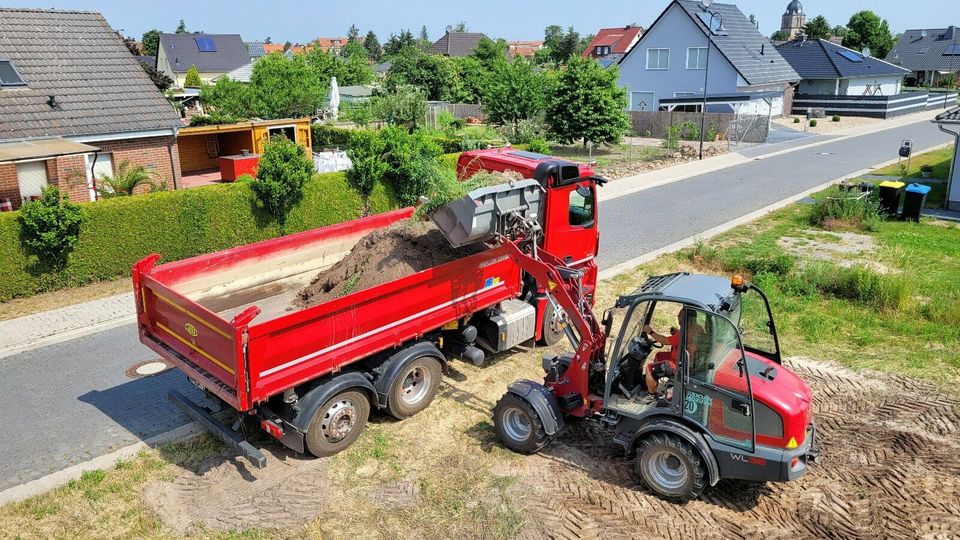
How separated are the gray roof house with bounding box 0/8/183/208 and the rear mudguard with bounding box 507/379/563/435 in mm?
12915

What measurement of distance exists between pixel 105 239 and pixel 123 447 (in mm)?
7012

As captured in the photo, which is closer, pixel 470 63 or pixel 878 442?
pixel 878 442

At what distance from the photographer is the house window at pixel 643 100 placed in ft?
144

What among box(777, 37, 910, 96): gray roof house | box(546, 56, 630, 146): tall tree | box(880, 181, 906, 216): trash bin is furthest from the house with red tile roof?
box(880, 181, 906, 216): trash bin

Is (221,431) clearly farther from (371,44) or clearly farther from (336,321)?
(371,44)

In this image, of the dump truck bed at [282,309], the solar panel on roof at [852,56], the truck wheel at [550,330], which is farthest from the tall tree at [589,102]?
the solar panel on roof at [852,56]

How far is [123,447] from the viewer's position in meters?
8.56

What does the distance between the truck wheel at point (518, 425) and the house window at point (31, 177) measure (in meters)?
14.1

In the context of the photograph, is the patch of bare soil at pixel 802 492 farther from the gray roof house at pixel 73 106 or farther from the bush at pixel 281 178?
the gray roof house at pixel 73 106

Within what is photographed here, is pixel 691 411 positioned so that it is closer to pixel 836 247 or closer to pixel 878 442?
pixel 878 442

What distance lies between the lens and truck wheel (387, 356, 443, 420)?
8.80m

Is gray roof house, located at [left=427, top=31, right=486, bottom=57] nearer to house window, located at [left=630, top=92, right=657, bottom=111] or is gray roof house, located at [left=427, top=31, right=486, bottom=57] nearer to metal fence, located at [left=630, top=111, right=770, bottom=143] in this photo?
house window, located at [left=630, top=92, right=657, bottom=111]

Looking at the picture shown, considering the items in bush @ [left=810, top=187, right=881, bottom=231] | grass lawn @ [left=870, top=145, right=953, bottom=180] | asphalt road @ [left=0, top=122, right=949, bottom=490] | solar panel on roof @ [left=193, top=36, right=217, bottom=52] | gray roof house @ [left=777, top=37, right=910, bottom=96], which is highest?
solar panel on roof @ [left=193, top=36, right=217, bottom=52]

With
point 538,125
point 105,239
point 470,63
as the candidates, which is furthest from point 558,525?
point 470,63
